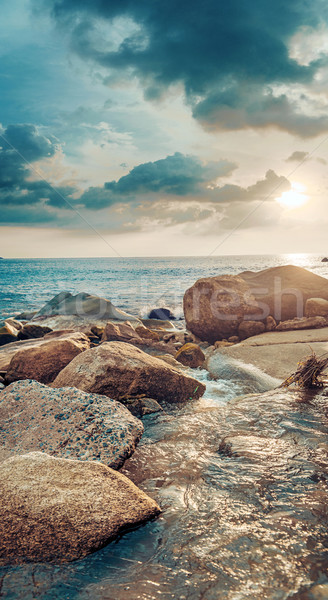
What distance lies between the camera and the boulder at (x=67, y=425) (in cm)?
432

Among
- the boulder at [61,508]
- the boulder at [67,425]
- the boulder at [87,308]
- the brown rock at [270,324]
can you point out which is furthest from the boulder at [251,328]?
the boulder at [61,508]

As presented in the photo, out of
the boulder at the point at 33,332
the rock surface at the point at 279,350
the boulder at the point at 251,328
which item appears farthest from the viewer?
the boulder at the point at 33,332

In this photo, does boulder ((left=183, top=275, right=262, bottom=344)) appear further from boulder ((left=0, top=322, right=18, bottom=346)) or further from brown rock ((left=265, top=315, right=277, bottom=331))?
boulder ((left=0, top=322, right=18, bottom=346))

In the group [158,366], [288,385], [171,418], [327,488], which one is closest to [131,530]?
[327,488]

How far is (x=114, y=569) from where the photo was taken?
273cm

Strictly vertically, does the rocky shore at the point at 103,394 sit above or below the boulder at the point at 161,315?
above

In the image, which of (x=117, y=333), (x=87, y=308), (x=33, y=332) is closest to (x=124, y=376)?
(x=117, y=333)

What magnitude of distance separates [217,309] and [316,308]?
3.56 metres

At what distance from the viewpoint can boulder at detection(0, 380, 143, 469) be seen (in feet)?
14.2

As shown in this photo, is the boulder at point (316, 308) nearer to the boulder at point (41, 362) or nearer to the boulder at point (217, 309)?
the boulder at point (217, 309)

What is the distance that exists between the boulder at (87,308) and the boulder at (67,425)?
32.8ft

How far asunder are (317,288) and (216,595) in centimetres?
1384

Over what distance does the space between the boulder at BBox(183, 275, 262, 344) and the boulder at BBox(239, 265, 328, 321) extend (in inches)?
31.5

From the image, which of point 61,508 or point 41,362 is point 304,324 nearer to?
point 41,362
